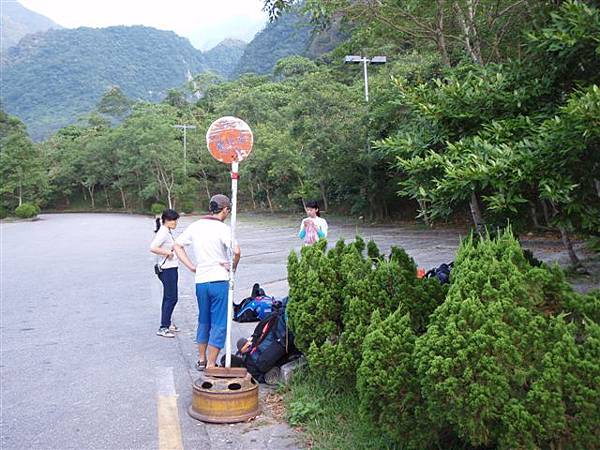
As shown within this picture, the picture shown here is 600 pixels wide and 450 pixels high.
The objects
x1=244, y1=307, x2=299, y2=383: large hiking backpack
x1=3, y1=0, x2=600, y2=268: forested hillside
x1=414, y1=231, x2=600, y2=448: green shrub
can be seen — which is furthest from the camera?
x1=244, y1=307, x2=299, y2=383: large hiking backpack

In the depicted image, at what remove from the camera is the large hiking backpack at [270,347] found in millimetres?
5344

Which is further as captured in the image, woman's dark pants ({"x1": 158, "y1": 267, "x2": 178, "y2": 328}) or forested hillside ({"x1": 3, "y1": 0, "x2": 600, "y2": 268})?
woman's dark pants ({"x1": 158, "y1": 267, "x2": 178, "y2": 328})

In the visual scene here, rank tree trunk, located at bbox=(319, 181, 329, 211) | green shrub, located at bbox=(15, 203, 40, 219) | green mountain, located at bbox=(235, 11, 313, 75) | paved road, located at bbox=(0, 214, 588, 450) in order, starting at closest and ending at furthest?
paved road, located at bbox=(0, 214, 588, 450) < tree trunk, located at bbox=(319, 181, 329, 211) < green shrub, located at bbox=(15, 203, 40, 219) < green mountain, located at bbox=(235, 11, 313, 75)

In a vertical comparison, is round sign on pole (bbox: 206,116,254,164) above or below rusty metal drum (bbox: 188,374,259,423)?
above

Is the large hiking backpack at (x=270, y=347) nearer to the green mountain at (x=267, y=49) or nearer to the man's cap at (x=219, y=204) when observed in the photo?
the man's cap at (x=219, y=204)

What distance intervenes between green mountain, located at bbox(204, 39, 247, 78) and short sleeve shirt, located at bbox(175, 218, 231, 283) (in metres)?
164

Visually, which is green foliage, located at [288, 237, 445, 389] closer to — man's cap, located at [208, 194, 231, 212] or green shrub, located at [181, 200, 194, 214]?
man's cap, located at [208, 194, 231, 212]

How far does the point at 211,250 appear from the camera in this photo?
226 inches

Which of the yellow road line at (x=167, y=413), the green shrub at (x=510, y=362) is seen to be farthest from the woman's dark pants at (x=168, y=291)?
the green shrub at (x=510, y=362)

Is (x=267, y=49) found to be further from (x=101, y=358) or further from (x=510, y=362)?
(x=510, y=362)

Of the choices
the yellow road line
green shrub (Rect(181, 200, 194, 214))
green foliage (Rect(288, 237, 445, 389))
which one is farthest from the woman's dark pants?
green shrub (Rect(181, 200, 194, 214))

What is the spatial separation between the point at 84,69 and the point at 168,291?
5733 inches

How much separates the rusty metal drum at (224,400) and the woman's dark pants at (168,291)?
303 cm

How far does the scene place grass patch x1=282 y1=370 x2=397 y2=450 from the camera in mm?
3865
